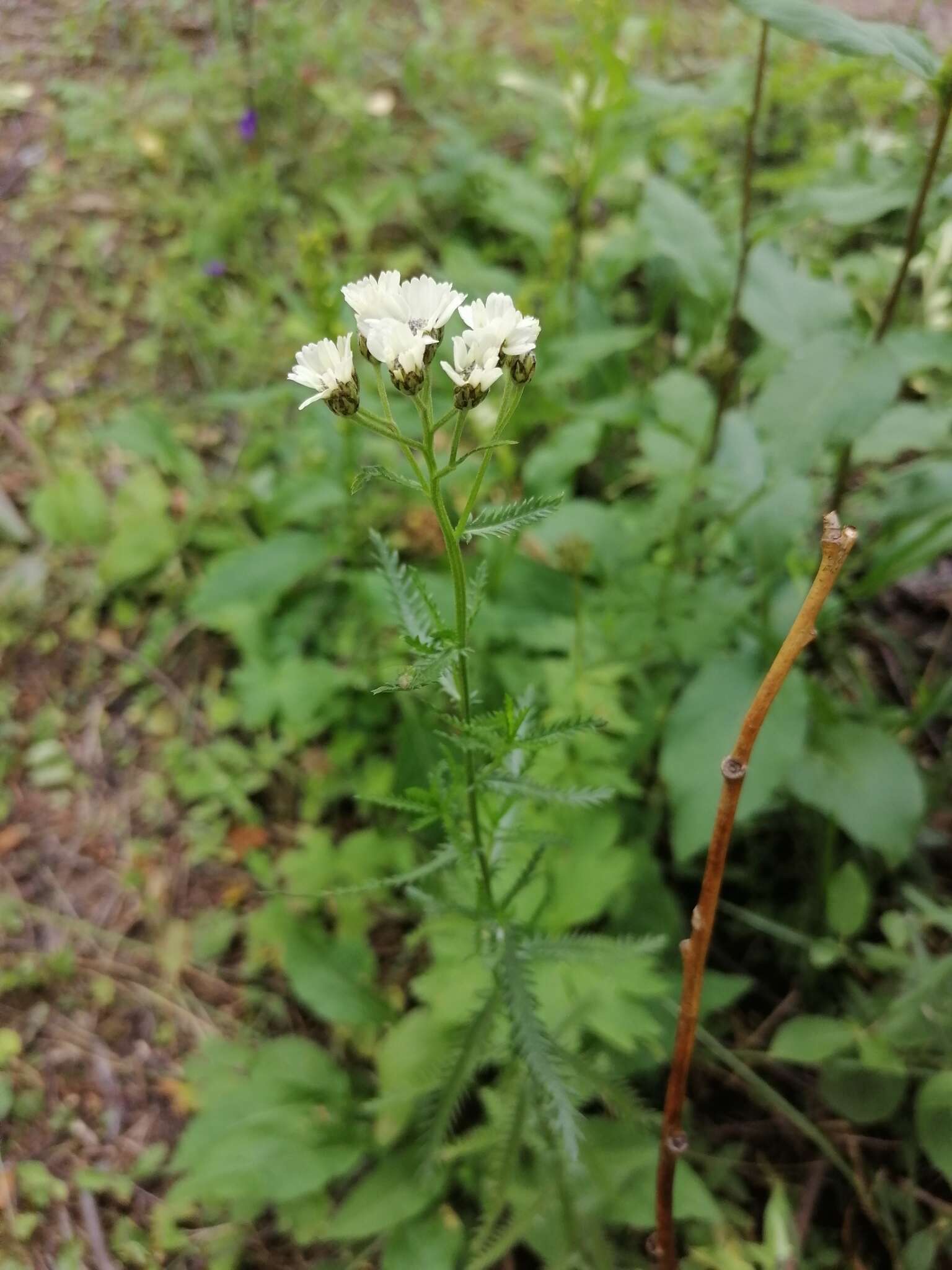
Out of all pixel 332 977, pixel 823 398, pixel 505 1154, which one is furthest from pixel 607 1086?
pixel 823 398

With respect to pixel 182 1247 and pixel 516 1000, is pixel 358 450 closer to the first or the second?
pixel 516 1000

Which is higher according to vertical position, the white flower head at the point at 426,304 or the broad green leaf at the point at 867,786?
the white flower head at the point at 426,304

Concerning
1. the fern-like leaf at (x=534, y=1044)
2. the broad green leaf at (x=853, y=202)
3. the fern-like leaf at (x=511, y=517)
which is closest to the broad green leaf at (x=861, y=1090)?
the fern-like leaf at (x=534, y=1044)

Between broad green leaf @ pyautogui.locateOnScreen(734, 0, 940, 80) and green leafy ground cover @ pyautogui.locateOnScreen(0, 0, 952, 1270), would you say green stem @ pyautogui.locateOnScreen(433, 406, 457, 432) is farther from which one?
broad green leaf @ pyautogui.locateOnScreen(734, 0, 940, 80)

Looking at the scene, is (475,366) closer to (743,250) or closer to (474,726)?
(474,726)

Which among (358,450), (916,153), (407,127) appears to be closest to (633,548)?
(358,450)

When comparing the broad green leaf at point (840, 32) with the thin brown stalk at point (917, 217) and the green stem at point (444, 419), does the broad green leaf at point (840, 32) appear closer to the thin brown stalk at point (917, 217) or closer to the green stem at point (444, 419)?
the thin brown stalk at point (917, 217)
